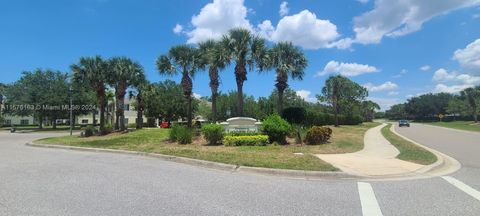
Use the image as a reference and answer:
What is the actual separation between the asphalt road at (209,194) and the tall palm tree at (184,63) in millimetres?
19205

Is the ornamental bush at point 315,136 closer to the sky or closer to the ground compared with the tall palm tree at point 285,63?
closer to the ground

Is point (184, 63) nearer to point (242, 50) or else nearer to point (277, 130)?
point (242, 50)

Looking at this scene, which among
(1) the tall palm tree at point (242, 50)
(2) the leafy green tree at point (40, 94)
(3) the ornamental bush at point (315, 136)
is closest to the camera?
(3) the ornamental bush at point (315, 136)

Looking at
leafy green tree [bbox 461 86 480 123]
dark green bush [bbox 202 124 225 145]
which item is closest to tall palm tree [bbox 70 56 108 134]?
dark green bush [bbox 202 124 225 145]

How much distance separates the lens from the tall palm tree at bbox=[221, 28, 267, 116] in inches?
1034

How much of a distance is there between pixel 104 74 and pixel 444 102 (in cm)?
13015

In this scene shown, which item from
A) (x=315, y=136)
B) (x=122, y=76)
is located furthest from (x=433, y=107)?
(x=315, y=136)

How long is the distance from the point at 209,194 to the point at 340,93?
188 feet

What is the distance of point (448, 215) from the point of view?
19.8 feet

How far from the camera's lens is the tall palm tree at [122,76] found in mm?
32375

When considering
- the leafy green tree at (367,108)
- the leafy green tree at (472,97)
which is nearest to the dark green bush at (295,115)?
the leafy green tree at (367,108)

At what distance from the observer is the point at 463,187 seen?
8.45m

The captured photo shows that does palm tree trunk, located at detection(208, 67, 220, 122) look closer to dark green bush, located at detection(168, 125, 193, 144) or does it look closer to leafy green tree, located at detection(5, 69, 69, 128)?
dark green bush, located at detection(168, 125, 193, 144)

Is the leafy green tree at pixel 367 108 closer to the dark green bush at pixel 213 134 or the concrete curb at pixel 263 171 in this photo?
the dark green bush at pixel 213 134
